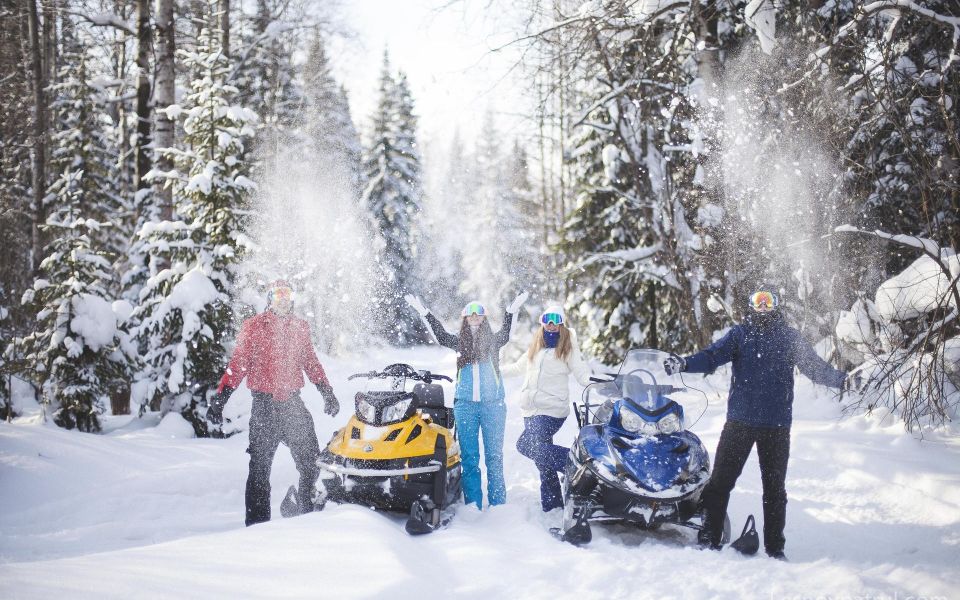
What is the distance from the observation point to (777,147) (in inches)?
370

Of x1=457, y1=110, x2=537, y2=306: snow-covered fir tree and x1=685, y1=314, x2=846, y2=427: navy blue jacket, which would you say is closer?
x1=685, y1=314, x2=846, y2=427: navy blue jacket

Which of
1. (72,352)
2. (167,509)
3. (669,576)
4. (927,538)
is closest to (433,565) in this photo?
(669,576)

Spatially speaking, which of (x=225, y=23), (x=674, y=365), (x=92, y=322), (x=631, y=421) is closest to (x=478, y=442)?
(x=631, y=421)

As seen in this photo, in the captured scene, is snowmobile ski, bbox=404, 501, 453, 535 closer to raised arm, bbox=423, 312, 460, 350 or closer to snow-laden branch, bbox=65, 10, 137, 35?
raised arm, bbox=423, 312, 460, 350

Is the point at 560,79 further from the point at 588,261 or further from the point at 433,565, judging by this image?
the point at 433,565

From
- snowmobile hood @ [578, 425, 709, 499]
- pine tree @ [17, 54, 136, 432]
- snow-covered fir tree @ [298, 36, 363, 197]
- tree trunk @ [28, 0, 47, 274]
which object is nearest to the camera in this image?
snowmobile hood @ [578, 425, 709, 499]

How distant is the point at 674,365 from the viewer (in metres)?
5.08

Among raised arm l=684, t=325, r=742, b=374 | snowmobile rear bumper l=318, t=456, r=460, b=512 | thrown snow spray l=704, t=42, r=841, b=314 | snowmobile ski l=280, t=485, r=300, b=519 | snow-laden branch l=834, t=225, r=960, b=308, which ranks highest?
thrown snow spray l=704, t=42, r=841, b=314

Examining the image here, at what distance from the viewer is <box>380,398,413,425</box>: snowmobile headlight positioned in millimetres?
5548

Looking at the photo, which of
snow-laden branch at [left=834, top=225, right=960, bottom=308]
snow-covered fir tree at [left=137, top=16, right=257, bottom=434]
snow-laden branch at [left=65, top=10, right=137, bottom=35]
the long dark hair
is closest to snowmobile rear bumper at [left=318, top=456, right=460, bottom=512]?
the long dark hair

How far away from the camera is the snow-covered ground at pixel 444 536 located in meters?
3.49

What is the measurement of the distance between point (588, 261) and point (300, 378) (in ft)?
27.0

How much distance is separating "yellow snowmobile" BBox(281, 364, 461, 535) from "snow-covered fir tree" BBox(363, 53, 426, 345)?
2545 centimetres

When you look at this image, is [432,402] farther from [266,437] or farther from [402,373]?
[266,437]
